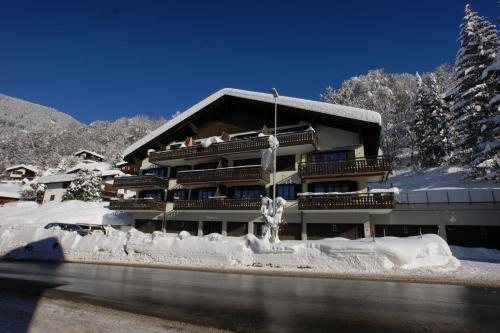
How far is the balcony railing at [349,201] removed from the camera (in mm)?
22484

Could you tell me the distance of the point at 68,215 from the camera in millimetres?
37094

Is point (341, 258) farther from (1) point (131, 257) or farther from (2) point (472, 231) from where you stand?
(2) point (472, 231)

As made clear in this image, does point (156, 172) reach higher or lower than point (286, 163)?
higher

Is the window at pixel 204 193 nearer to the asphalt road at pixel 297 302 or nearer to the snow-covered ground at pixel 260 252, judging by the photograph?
the snow-covered ground at pixel 260 252

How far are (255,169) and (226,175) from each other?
10.4 ft

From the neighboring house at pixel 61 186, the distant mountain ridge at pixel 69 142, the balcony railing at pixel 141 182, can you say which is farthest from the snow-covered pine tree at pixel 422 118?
the distant mountain ridge at pixel 69 142

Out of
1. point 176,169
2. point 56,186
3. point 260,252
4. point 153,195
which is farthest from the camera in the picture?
point 56,186

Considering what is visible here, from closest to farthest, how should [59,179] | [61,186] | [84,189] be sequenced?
[84,189] → [59,179] → [61,186]

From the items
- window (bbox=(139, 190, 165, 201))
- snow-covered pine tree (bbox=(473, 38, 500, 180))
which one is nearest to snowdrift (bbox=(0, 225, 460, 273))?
snow-covered pine tree (bbox=(473, 38, 500, 180))

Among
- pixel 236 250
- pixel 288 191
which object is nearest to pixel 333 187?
pixel 288 191

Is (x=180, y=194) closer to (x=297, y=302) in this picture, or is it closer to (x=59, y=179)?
(x=297, y=302)

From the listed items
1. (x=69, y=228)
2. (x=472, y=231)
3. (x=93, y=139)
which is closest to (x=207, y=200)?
(x=69, y=228)

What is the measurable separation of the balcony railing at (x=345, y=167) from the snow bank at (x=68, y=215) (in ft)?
74.0

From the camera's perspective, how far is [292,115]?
28.5 metres
